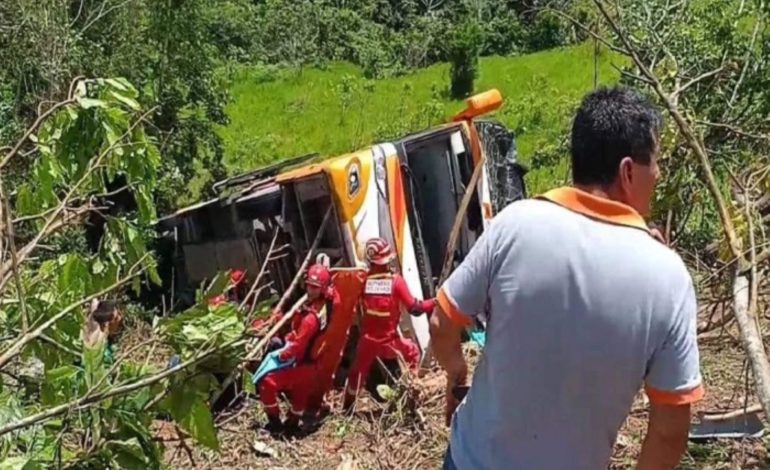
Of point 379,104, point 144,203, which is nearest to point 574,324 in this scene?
point 144,203

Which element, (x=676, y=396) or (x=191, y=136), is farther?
(x=191, y=136)

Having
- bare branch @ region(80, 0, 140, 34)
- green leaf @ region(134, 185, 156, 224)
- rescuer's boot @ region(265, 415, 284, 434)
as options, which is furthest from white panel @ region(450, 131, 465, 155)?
bare branch @ region(80, 0, 140, 34)

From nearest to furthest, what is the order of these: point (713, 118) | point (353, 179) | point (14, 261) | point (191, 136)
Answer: point (14, 261) < point (353, 179) < point (713, 118) < point (191, 136)

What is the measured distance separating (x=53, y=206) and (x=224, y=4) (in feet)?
98.4

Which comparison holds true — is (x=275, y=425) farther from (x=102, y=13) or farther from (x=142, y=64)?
Result: (x=102, y=13)

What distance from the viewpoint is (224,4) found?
105ft

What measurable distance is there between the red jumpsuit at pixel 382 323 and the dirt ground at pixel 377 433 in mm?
209

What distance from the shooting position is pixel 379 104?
24047mm

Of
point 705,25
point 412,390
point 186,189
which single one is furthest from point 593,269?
point 186,189

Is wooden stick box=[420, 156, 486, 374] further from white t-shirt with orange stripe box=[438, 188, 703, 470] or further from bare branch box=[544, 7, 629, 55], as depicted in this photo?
white t-shirt with orange stripe box=[438, 188, 703, 470]

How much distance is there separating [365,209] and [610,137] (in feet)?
16.8

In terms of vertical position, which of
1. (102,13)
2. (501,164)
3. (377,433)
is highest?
(102,13)

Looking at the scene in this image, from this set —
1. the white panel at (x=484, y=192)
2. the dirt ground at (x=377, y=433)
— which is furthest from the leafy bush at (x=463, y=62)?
the dirt ground at (x=377, y=433)

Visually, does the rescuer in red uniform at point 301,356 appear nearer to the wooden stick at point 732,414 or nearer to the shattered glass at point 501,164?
the shattered glass at point 501,164
